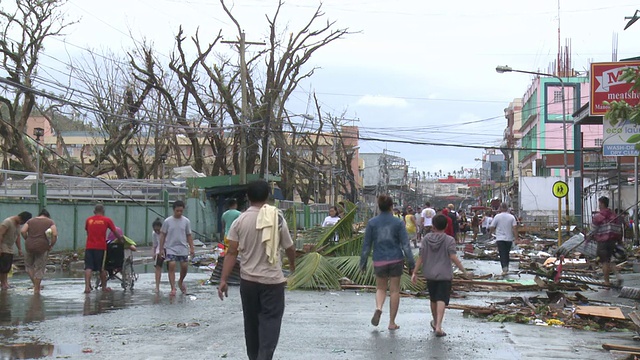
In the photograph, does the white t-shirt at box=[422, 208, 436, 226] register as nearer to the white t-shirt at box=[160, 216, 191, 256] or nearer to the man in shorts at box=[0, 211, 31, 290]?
the white t-shirt at box=[160, 216, 191, 256]

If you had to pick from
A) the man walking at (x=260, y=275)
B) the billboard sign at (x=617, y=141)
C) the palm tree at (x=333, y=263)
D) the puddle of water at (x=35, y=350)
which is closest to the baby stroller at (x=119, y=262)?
the palm tree at (x=333, y=263)

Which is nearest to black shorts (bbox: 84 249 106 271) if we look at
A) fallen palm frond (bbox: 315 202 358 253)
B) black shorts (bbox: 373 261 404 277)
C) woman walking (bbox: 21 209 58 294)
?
woman walking (bbox: 21 209 58 294)

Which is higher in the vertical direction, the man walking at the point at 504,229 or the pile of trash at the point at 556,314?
the man walking at the point at 504,229

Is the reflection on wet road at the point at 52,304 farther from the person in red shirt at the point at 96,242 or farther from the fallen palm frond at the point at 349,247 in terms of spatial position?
the fallen palm frond at the point at 349,247

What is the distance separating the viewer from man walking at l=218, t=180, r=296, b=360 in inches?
272

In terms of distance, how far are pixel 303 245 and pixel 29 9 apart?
22.8m

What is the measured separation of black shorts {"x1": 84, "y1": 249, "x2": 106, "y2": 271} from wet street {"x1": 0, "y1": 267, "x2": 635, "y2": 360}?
2.21ft

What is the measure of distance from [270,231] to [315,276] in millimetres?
8710

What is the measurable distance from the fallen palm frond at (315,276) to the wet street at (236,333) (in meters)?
1.36

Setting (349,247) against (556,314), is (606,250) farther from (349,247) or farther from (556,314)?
(556,314)

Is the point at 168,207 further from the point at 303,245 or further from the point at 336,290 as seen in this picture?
the point at 336,290

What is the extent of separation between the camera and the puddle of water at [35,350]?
27.1 ft

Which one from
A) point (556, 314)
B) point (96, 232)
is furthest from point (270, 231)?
point (96, 232)

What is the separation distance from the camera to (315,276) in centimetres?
1560
